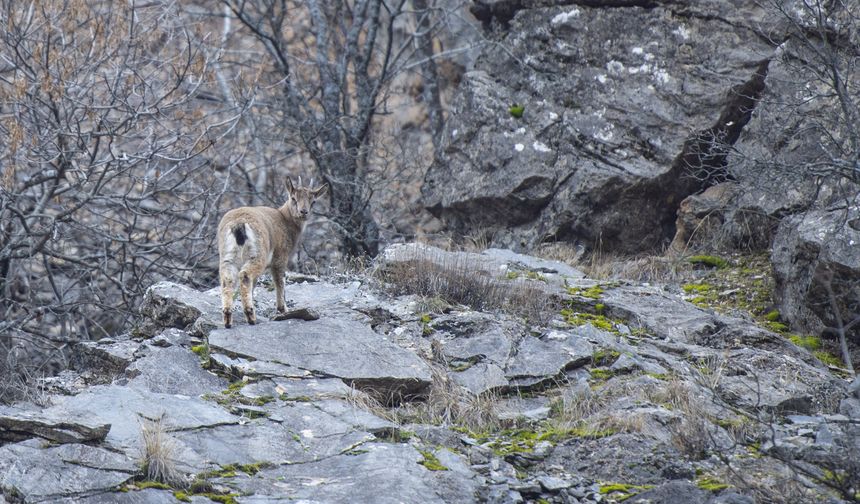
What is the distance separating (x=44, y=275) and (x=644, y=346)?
365 inches

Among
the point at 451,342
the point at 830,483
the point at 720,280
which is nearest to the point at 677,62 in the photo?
the point at 720,280

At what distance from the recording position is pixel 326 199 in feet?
63.9

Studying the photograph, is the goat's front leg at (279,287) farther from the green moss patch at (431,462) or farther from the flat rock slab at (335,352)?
the green moss patch at (431,462)

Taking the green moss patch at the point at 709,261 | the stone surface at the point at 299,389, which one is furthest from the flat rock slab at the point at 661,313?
the stone surface at the point at 299,389

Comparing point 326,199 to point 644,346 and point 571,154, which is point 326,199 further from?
point 644,346

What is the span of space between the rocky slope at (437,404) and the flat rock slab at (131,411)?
0.07 ft

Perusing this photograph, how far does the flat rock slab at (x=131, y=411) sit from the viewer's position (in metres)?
7.17

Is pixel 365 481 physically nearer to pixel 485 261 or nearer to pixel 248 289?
pixel 248 289

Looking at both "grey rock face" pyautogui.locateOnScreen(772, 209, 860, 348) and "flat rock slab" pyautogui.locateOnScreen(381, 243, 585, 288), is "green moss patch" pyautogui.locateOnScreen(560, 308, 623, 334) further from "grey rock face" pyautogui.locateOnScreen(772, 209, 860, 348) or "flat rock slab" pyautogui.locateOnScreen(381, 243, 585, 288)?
"grey rock face" pyautogui.locateOnScreen(772, 209, 860, 348)

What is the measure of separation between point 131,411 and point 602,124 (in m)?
8.97

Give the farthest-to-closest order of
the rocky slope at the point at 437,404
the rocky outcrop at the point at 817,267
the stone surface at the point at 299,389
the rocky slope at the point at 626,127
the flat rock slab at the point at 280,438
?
1. the rocky slope at the point at 626,127
2. the rocky outcrop at the point at 817,267
3. the stone surface at the point at 299,389
4. the flat rock slab at the point at 280,438
5. the rocky slope at the point at 437,404

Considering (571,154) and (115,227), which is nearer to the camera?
(571,154)

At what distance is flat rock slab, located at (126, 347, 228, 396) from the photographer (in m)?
8.45

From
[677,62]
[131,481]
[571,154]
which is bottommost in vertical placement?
[131,481]
